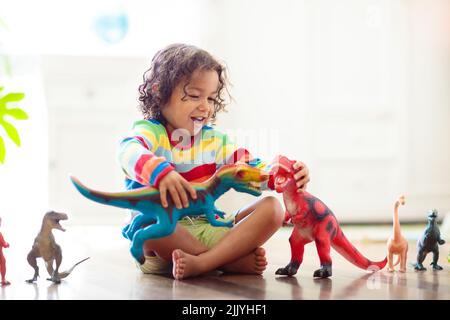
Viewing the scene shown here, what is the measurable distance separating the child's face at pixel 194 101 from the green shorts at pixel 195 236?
20cm

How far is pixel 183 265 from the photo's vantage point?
49.2 inches

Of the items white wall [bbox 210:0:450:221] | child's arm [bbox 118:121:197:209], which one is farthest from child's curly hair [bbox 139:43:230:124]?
white wall [bbox 210:0:450:221]

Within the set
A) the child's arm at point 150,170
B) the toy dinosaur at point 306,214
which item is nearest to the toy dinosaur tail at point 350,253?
the toy dinosaur at point 306,214

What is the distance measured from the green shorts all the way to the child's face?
0.20 meters

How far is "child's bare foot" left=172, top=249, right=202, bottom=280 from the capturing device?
1249mm

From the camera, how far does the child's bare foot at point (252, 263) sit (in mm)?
1350

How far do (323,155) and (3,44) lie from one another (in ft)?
4.98

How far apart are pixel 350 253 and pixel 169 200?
0.40 meters

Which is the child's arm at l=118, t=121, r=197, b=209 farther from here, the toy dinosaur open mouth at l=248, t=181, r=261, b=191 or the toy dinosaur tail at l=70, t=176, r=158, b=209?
the toy dinosaur open mouth at l=248, t=181, r=261, b=191

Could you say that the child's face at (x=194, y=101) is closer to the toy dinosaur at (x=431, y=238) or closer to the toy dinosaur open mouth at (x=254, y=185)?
the toy dinosaur open mouth at (x=254, y=185)
